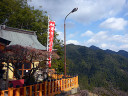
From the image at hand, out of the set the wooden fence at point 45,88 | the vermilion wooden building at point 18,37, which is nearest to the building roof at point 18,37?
the vermilion wooden building at point 18,37

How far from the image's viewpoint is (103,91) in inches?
356

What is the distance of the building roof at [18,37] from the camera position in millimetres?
14559

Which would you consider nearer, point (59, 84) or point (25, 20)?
point (59, 84)

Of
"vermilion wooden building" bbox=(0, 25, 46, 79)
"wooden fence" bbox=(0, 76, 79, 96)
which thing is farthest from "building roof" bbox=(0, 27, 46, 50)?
"wooden fence" bbox=(0, 76, 79, 96)

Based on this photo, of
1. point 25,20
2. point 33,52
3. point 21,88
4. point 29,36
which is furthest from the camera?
point 25,20

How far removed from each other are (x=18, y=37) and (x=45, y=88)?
10.6 meters

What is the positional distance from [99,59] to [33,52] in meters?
88.8

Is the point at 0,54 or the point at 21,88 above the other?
the point at 0,54

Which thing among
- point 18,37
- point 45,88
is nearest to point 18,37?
point 18,37

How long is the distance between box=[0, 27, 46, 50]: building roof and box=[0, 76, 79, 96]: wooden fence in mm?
6871

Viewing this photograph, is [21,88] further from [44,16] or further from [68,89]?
[44,16]

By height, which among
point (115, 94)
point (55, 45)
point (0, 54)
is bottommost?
point (115, 94)

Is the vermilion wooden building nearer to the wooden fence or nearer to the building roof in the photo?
the building roof

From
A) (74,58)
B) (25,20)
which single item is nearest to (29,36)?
(25,20)
